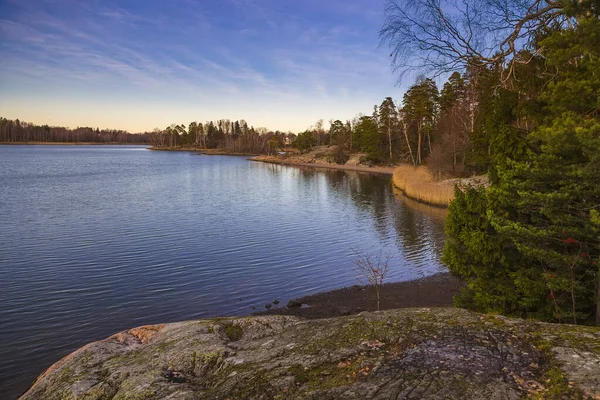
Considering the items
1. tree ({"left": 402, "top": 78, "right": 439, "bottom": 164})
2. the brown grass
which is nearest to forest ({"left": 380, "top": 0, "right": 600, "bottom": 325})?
the brown grass

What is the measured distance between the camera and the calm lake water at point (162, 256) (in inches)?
575

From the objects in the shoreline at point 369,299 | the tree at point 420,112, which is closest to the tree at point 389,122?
the tree at point 420,112

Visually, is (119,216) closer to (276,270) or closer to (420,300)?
(276,270)

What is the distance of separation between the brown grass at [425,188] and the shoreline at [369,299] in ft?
55.2

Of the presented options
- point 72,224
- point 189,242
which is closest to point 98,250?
point 189,242

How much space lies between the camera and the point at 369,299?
1652cm

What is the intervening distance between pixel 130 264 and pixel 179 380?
1664 centimetres

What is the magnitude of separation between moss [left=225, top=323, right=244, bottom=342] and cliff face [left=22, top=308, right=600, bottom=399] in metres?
0.02

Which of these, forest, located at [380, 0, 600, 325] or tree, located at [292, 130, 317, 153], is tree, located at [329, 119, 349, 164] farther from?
forest, located at [380, 0, 600, 325]

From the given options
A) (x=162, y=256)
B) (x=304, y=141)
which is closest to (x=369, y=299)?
(x=162, y=256)

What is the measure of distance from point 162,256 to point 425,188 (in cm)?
3004

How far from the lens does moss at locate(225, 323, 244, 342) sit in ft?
22.6

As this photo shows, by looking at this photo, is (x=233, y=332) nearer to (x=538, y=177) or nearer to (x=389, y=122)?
(x=538, y=177)

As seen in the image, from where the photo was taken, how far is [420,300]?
16312 mm
